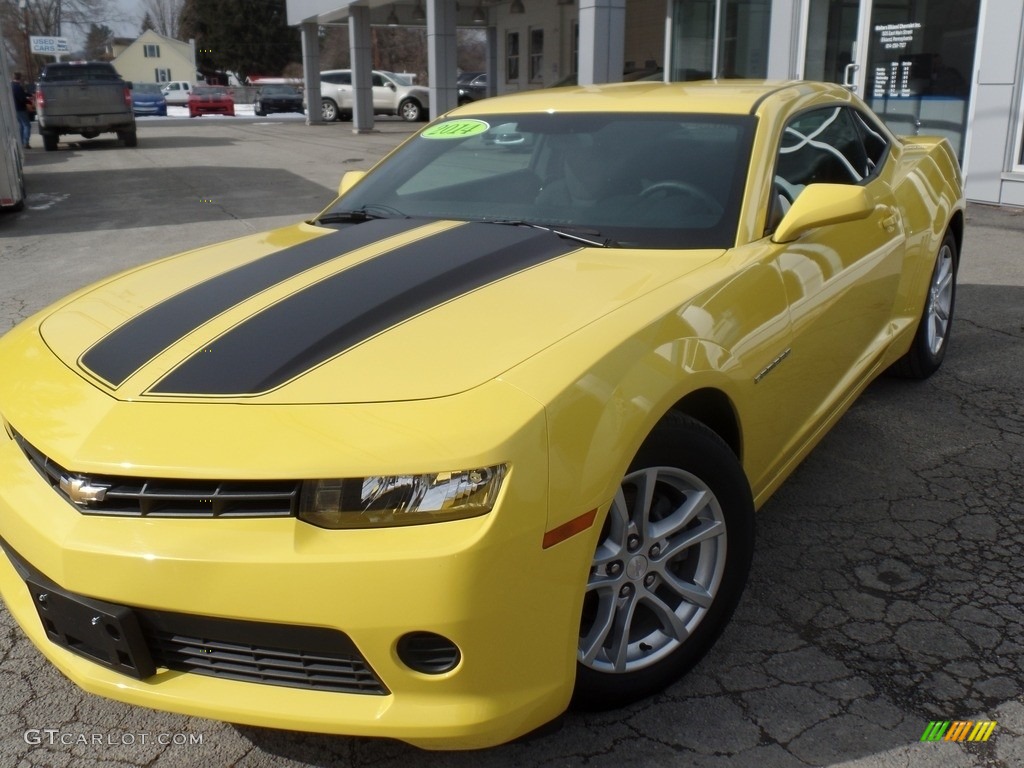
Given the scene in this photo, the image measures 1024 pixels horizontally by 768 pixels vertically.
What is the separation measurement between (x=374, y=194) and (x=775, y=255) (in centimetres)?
159

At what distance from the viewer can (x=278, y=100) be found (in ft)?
134

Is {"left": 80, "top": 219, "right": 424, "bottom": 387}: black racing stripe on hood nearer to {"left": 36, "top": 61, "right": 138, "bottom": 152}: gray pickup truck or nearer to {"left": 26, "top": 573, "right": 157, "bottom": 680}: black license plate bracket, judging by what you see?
{"left": 26, "top": 573, "right": 157, "bottom": 680}: black license plate bracket

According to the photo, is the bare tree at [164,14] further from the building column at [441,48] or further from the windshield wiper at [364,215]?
the windshield wiper at [364,215]

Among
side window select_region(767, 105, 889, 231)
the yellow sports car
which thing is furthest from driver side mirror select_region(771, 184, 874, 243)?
side window select_region(767, 105, 889, 231)

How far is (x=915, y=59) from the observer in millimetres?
11195

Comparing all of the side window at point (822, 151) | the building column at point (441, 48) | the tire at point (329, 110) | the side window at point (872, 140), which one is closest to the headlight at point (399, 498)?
the side window at point (822, 151)

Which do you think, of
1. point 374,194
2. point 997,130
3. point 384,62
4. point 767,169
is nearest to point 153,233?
point 374,194

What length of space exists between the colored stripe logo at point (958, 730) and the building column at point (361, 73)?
25488 millimetres

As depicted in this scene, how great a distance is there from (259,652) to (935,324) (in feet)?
12.7

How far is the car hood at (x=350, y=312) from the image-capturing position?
207 centimetres

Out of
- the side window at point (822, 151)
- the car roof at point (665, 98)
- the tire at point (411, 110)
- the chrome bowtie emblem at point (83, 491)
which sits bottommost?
the chrome bowtie emblem at point (83, 491)

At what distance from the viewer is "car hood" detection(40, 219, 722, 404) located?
81.4 inches

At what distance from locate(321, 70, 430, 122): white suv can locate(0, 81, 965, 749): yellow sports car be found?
29.9 metres

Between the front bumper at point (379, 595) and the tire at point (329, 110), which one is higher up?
the tire at point (329, 110)
